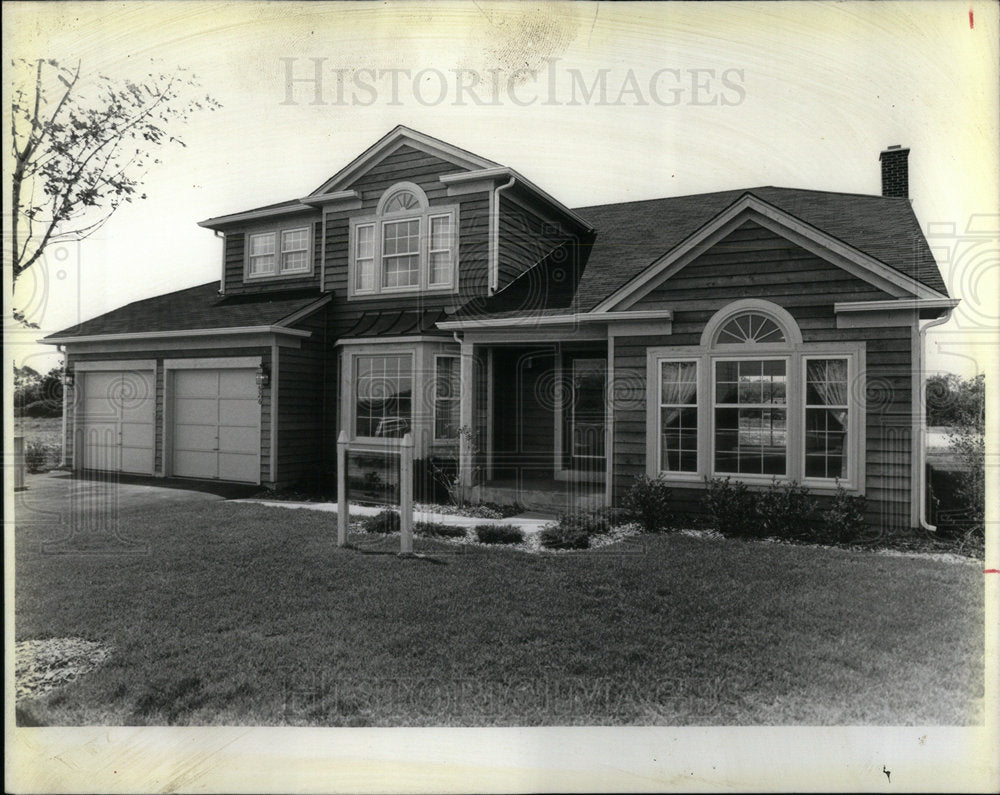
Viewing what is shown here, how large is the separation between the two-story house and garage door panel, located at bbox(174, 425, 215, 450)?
24 millimetres

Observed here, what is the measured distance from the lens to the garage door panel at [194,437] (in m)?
5.06

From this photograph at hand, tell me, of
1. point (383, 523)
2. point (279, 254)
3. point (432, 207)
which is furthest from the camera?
point (279, 254)

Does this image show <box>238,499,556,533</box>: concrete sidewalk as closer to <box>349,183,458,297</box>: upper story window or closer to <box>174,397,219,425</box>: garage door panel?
<box>174,397,219,425</box>: garage door panel

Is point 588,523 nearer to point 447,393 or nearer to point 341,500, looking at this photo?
point 341,500

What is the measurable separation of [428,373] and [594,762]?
3702mm

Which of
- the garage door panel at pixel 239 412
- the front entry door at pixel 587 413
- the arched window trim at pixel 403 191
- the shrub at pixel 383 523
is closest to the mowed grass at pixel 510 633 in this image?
the shrub at pixel 383 523

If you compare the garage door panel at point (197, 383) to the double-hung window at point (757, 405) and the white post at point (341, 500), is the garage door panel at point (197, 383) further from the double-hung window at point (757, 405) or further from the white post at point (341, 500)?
the double-hung window at point (757, 405)

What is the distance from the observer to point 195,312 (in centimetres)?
504

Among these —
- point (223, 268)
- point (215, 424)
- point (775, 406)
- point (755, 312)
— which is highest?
point (223, 268)

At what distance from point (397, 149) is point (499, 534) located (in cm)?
315

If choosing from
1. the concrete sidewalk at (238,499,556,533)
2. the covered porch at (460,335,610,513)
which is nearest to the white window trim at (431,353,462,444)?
the covered porch at (460,335,610,513)

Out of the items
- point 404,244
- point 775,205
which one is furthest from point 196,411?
point 775,205

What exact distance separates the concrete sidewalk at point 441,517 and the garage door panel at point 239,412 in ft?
2.48

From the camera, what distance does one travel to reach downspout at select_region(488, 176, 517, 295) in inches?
165
